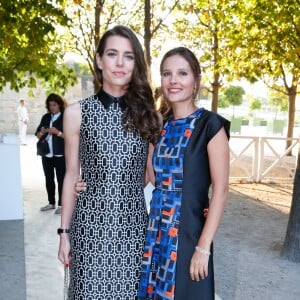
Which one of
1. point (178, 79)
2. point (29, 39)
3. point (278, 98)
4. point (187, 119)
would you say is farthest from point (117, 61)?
point (278, 98)

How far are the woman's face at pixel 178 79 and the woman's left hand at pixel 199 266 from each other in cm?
79

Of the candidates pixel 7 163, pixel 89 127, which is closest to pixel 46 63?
pixel 7 163

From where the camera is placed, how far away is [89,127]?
2.30 m

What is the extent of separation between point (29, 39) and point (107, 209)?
491cm

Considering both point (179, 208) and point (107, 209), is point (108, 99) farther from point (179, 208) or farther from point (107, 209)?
point (179, 208)

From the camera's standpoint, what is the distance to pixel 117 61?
89.9 inches

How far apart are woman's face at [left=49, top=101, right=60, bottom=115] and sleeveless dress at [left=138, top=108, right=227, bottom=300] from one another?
5048 mm

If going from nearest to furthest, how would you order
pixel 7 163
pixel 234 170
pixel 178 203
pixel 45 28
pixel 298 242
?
1. pixel 178 203
2. pixel 298 242
3. pixel 45 28
4. pixel 7 163
5. pixel 234 170

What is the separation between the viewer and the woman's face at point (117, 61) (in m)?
2.28

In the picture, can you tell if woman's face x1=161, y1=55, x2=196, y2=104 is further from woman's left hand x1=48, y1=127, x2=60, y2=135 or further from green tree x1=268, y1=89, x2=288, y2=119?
green tree x1=268, y1=89, x2=288, y2=119

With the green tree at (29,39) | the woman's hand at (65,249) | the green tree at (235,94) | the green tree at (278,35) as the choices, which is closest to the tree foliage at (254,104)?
the green tree at (235,94)

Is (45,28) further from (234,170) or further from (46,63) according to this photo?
(234,170)

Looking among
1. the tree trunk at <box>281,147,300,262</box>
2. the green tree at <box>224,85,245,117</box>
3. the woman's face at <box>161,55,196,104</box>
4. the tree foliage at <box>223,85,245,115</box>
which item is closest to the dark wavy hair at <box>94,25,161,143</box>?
the woman's face at <box>161,55,196,104</box>

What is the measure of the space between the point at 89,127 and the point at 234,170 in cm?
1124
